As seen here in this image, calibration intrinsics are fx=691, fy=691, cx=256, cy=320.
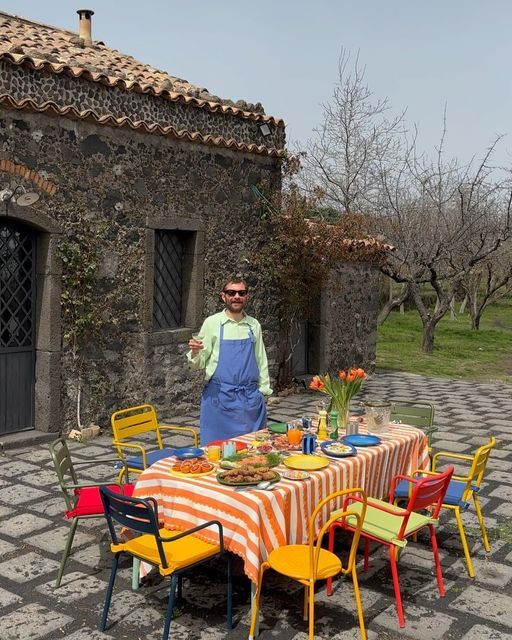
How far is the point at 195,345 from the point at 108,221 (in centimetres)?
328

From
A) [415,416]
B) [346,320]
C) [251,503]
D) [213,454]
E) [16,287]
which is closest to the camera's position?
[251,503]

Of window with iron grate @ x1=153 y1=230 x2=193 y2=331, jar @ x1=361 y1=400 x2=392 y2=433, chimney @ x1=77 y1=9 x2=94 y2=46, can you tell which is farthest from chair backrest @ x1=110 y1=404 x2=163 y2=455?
chimney @ x1=77 y1=9 x2=94 y2=46

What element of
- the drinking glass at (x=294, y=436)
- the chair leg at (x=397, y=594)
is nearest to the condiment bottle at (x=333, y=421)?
the drinking glass at (x=294, y=436)

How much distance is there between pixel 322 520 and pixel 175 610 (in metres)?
0.92

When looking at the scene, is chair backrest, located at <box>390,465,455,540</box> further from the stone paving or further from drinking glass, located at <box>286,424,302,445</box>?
drinking glass, located at <box>286,424,302,445</box>

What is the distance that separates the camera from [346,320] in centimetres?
1219

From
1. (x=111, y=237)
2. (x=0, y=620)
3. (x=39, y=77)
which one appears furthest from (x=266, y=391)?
(x=39, y=77)

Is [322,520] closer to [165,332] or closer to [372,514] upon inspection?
[372,514]

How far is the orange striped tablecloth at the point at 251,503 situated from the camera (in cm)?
344

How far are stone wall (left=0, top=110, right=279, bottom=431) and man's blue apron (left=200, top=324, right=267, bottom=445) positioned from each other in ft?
9.23

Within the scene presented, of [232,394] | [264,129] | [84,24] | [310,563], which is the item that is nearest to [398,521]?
[310,563]

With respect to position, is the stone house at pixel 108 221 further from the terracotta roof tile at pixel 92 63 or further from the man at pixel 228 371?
the man at pixel 228 371

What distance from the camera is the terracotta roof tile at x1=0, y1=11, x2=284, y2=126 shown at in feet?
23.9

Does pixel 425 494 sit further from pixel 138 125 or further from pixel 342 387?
pixel 138 125
